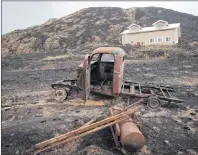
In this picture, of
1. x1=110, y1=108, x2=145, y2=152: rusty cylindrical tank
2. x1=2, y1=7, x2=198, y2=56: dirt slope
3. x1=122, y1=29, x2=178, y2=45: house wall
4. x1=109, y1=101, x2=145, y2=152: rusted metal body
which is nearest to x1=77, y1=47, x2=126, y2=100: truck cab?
x1=109, y1=101, x2=145, y2=152: rusted metal body

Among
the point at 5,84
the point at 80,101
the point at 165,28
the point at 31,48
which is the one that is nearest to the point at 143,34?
the point at 165,28

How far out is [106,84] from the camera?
9594 mm

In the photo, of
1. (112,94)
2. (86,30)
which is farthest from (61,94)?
(86,30)

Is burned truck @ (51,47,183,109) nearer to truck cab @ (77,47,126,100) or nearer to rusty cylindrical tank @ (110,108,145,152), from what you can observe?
truck cab @ (77,47,126,100)

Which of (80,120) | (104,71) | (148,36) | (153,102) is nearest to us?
(80,120)

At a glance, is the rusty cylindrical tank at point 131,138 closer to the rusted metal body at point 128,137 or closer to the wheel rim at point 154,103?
the rusted metal body at point 128,137

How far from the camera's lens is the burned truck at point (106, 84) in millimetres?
8102

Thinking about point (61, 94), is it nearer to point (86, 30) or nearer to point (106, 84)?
point (106, 84)

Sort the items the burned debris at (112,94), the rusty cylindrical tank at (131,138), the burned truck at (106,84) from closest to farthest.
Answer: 1. the rusty cylindrical tank at (131,138)
2. the burned debris at (112,94)
3. the burned truck at (106,84)

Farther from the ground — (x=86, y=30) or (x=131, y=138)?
(x=86, y=30)

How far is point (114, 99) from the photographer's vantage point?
29.2 ft

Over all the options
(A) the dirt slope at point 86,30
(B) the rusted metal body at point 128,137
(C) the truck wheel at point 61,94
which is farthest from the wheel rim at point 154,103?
(A) the dirt slope at point 86,30

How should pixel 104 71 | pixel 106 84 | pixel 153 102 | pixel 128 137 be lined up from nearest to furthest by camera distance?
1. pixel 128 137
2. pixel 153 102
3. pixel 106 84
4. pixel 104 71

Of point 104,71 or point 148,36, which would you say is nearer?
point 104,71
